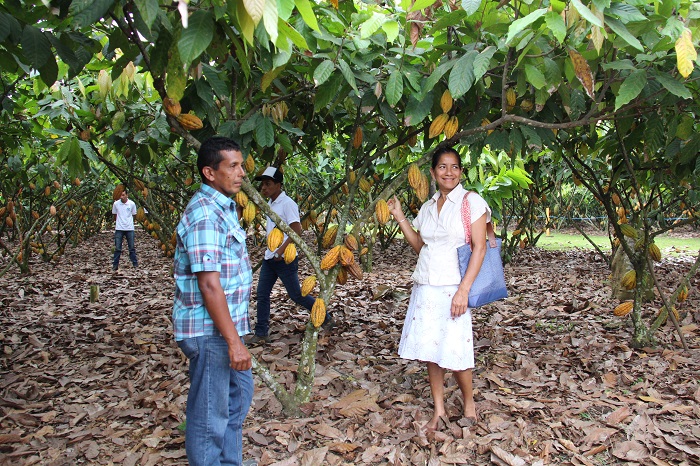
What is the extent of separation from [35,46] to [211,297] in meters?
0.93

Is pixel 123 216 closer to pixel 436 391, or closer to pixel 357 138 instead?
pixel 357 138

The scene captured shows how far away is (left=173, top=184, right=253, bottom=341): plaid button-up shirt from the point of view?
156 centimetres

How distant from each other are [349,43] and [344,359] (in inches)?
72.2

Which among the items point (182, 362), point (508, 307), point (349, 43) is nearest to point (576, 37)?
point (349, 43)

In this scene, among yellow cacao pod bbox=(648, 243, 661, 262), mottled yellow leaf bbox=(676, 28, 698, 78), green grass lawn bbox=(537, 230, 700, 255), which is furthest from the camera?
green grass lawn bbox=(537, 230, 700, 255)

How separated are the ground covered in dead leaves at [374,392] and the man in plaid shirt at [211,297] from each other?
1.64ft

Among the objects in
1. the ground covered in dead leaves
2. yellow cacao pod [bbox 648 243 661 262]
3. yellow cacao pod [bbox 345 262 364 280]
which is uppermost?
yellow cacao pod [bbox 345 262 364 280]

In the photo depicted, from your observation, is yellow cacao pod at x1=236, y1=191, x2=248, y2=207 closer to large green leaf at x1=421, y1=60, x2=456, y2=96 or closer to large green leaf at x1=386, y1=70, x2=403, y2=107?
large green leaf at x1=386, y1=70, x2=403, y2=107

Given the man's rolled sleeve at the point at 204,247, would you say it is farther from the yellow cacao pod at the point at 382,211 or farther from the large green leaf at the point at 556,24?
the large green leaf at the point at 556,24

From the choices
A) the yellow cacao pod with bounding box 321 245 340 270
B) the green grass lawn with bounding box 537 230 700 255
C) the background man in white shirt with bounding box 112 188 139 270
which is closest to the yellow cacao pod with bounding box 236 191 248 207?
the yellow cacao pod with bounding box 321 245 340 270

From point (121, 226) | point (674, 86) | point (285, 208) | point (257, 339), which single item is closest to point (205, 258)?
point (674, 86)

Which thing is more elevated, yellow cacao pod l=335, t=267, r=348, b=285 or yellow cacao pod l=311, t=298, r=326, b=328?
yellow cacao pod l=335, t=267, r=348, b=285

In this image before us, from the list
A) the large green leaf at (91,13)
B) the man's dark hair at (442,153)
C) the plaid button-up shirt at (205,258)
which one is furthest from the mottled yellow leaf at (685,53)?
the large green leaf at (91,13)

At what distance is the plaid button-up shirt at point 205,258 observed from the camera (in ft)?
5.11
